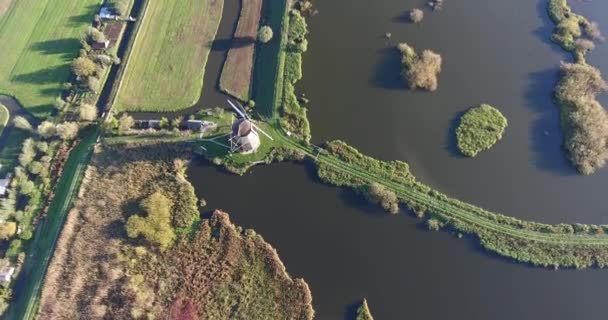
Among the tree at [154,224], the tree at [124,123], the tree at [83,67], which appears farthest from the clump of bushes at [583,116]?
the tree at [83,67]

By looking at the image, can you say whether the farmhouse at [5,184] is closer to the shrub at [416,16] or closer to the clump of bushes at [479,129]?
the clump of bushes at [479,129]

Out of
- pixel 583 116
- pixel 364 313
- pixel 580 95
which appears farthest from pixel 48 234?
pixel 580 95

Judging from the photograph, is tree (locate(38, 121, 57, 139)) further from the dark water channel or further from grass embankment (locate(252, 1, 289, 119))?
grass embankment (locate(252, 1, 289, 119))

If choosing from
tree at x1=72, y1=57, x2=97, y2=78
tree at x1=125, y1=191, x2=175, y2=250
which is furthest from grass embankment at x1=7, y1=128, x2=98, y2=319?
tree at x1=125, y1=191, x2=175, y2=250

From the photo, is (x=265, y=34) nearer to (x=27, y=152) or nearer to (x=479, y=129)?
(x=479, y=129)

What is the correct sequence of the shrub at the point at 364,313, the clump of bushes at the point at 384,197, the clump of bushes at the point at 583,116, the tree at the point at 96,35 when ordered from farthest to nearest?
1. the tree at the point at 96,35
2. the clump of bushes at the point at 583,116
3. the clump of bushes at the point at 384,197
4. the shrub at the point at 364,313

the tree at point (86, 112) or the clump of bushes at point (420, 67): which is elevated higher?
the clump of bushes at point (420, 67)
